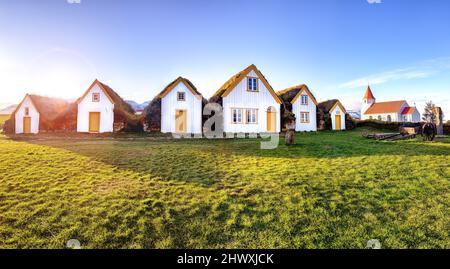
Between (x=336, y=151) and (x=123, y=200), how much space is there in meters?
9.91

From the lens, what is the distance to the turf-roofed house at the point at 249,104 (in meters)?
22.5

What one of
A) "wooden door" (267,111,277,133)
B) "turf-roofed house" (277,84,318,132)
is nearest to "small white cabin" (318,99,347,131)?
"turf-roofed house" (277,84,318,132)

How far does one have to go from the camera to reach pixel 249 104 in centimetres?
2305

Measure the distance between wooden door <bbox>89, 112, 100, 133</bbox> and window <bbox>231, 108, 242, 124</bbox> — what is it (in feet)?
45.3

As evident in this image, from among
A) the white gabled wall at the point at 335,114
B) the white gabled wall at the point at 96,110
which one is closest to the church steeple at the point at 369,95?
the white gabled wall at the point at 335,114

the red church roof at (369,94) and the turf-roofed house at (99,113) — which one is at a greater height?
the red church roof at (369,94)

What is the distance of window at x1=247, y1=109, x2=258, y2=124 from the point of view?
75.8 ft

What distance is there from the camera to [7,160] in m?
9.36

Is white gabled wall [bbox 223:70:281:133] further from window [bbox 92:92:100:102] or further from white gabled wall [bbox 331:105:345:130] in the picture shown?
window [bbox 92:92:100:102]

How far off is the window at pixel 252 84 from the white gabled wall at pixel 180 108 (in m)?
5.11

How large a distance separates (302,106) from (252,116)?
28.6ft

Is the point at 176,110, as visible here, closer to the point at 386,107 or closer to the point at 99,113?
the point at 99,113

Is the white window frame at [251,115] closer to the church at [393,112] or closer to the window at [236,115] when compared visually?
the window at [236,115]
